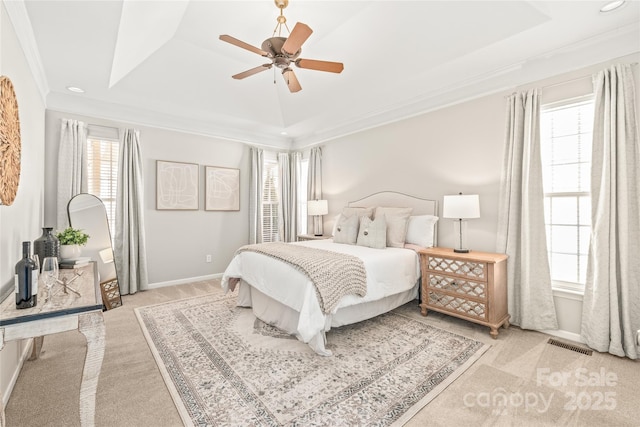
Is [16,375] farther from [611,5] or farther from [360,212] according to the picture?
[611,5]

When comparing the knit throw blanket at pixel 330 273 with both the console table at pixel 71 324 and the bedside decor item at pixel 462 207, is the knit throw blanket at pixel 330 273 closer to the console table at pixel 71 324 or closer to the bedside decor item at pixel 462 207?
the bedside decor item at pixel 462 207

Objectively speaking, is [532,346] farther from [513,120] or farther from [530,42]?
[530,42]

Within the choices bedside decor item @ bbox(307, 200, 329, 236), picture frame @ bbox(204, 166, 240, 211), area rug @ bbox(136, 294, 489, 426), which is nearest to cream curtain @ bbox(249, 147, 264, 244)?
picture frame @ bbox(204, 166, 240, 211)

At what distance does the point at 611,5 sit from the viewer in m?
2.11

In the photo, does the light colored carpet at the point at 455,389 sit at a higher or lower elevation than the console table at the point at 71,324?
lower

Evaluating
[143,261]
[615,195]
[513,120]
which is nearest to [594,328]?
[615,195]

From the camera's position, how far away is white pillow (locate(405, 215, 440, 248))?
348 cm

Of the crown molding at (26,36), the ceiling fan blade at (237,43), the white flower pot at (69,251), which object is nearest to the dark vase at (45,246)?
the white flower pot at (69,251)

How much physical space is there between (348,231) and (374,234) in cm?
45

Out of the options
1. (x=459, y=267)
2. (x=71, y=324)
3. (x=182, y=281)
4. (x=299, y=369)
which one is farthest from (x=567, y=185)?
(x=182, y=281)

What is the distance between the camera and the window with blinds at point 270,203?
5.59 m

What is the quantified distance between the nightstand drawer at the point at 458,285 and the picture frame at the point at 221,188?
353 centimetres

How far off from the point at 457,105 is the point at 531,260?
1901 millimetres

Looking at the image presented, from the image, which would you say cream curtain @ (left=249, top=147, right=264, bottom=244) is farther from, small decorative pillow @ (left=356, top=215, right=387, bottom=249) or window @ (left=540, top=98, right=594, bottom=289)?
window @ (left=540, top=98, right=594, bottom=289)
